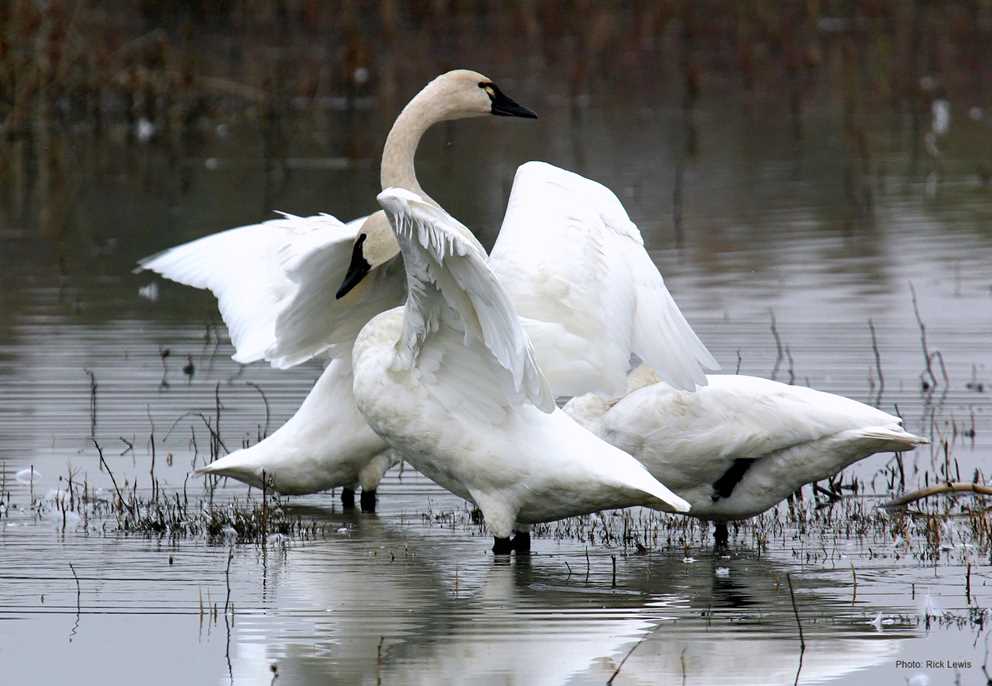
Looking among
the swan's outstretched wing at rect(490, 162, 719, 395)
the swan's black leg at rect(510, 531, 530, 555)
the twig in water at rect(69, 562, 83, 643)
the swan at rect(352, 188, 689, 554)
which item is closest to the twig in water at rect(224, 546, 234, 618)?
the twig in water at rect(69, 562, 83, 643)

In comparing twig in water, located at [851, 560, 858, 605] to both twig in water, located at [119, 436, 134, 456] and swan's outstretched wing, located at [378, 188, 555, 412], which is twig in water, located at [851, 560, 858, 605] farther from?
twig in water, located at [119, 436, 134, 456]

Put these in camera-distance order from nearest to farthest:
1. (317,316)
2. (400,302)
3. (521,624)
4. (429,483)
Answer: (521,624) < (317,316) < (400,302) < (429,483)

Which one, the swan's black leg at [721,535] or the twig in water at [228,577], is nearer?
the twig in water at [228,577]

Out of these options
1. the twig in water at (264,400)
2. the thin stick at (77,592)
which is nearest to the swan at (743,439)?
the thin stick at (77,592)

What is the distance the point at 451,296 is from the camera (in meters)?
6.90

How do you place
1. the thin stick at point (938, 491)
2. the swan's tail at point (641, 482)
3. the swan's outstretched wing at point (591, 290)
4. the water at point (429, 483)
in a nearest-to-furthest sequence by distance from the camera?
the water at point (429, 483) → the swan's tail at point (641, 482) → the thin stick at point (938, 491) → the swan's outstretched wing at point (591, 290)

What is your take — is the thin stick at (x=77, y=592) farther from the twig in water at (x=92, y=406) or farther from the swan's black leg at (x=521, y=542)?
the twig in water at (x=92, y=406)

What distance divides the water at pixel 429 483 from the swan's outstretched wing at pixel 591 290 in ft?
2.23

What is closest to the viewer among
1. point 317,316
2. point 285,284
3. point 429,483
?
point 317,316

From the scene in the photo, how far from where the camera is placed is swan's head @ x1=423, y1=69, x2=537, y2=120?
9547mm

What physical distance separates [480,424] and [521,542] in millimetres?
465

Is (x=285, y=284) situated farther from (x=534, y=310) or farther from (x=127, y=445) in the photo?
(x=534, y=310)

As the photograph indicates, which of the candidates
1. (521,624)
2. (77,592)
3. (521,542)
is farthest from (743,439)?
(77,592)

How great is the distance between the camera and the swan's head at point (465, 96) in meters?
9.55
